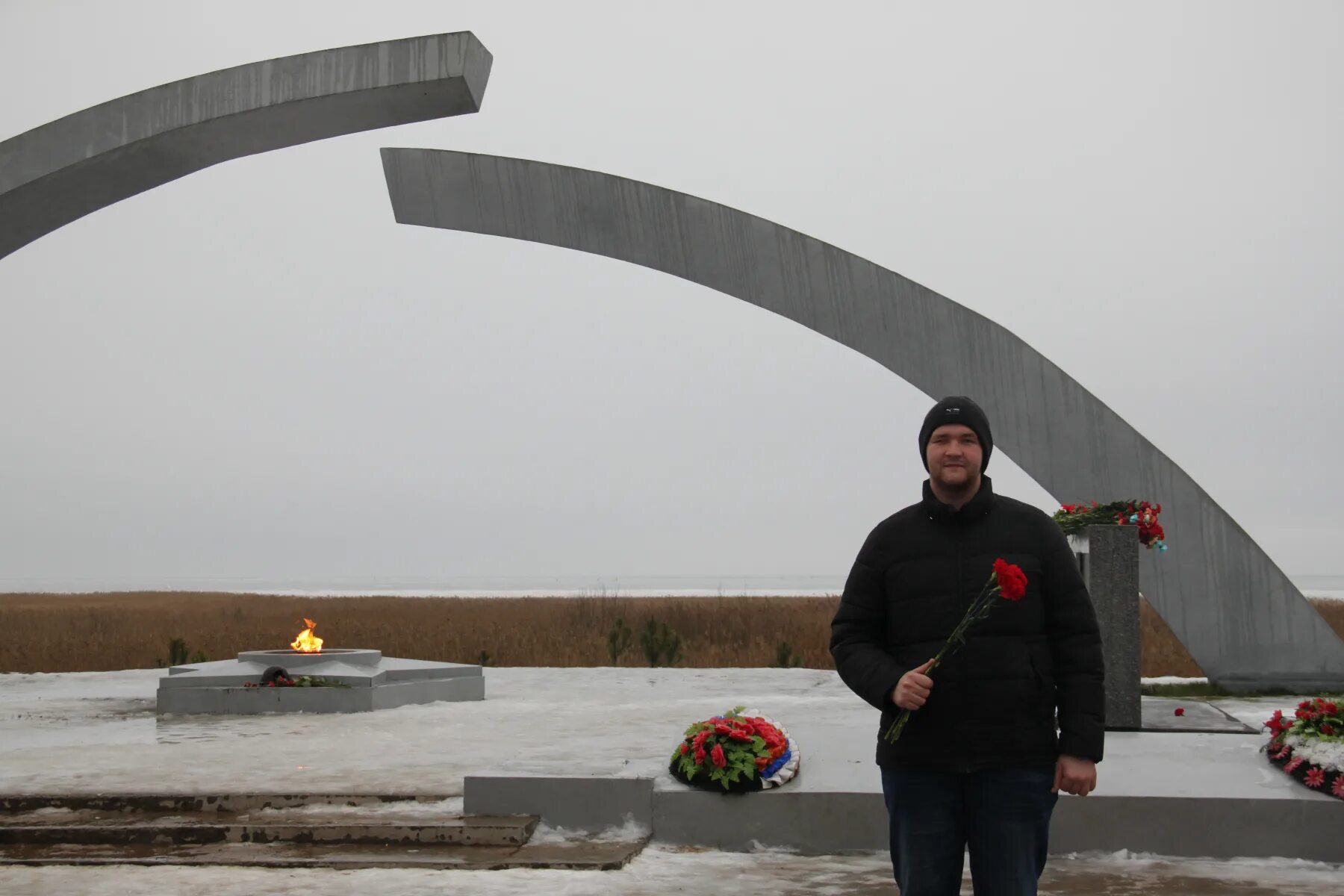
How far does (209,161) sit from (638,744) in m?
6.16

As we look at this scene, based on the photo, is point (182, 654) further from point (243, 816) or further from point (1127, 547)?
point (1127, 547)

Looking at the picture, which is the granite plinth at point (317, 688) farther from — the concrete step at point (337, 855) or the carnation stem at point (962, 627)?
the carnation stem at point (962, 627)

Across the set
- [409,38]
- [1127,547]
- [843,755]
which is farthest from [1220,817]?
[409,38]

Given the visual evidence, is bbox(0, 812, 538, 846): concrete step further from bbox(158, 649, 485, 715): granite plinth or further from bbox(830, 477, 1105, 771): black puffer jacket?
bbox(158, 649, 485, 715): granite plinth

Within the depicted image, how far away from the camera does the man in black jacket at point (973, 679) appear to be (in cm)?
352

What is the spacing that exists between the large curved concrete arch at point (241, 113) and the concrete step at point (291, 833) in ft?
19.0

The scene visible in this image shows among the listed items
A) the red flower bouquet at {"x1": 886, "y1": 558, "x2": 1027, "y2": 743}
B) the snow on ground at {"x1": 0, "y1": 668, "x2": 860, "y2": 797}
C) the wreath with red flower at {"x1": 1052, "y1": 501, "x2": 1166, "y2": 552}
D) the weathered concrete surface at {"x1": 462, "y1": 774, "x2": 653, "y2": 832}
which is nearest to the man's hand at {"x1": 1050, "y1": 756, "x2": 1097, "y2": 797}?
the red flower bouquet at {"x1": 886, "y1": 558, "x2": 1027, "y2": 743}

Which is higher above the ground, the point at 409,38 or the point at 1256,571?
the point at 409,38

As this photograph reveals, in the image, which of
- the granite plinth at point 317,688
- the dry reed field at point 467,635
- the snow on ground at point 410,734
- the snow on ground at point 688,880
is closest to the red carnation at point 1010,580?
the snow on ground at point 688,880

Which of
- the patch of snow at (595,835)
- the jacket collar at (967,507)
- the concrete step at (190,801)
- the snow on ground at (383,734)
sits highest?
the jacket collar at (967,507)

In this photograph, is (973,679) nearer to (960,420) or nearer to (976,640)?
(976,640)

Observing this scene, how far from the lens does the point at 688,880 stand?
567cm

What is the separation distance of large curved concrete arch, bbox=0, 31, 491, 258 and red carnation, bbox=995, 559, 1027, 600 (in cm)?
769

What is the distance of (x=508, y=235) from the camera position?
1266 centimetres
